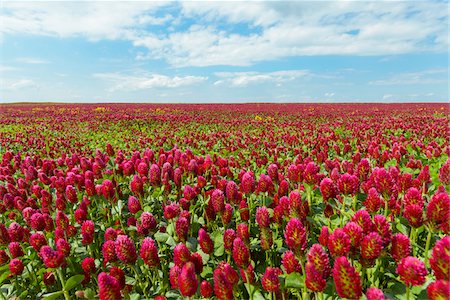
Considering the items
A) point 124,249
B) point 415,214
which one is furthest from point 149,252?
point 415,214

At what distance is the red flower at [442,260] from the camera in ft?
4.42

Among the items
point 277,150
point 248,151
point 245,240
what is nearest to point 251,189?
point 245,240

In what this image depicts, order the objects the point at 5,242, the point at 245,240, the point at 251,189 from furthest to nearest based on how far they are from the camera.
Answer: the point at 251,189 < the point at 5,242 < the point at 245,240

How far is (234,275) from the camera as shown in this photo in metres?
1.80

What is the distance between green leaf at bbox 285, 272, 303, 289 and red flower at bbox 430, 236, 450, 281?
0.59 m

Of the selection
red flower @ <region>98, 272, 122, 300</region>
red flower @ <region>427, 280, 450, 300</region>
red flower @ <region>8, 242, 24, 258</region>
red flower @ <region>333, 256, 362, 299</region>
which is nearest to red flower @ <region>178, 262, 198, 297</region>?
red flower @ <region>98, 272, 122, 300</region>

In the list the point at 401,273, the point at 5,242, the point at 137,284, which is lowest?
the point at 137,284

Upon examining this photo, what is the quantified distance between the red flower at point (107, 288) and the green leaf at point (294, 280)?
82 centimetres

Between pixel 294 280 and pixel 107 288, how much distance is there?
0.90 meters

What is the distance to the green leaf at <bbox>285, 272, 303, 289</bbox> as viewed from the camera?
5.49 feet

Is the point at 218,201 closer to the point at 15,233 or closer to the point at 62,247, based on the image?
the point at 62,247

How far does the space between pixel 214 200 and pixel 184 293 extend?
1.02 meters

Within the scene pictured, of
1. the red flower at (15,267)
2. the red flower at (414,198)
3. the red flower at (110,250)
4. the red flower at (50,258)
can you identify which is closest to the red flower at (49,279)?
the red flower at (15,267)

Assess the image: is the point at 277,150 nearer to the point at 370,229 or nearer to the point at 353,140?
the point at 353,140
